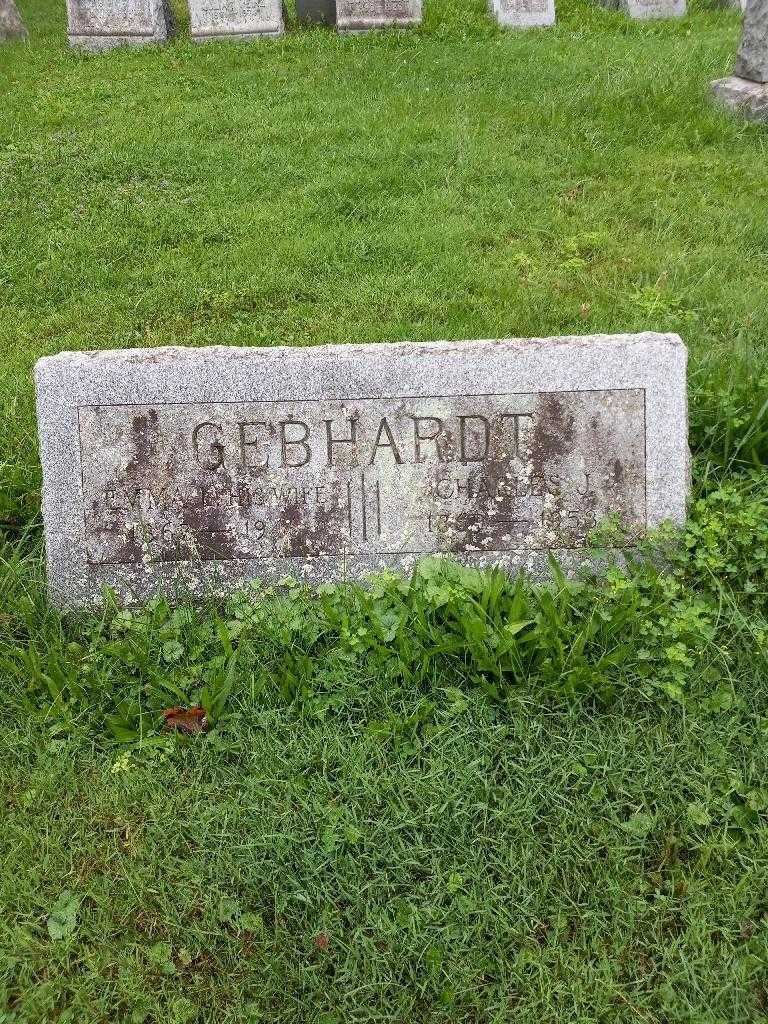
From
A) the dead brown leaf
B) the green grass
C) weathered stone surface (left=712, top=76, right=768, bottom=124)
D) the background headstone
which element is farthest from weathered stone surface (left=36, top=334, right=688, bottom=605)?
the background headstone

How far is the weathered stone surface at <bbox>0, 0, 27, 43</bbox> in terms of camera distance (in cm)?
902

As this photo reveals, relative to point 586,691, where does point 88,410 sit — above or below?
above

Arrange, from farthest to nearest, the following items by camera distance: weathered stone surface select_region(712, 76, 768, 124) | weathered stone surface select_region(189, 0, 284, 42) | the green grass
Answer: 1. weathered stone surface select_region(189, 0, 284, 42)
2. weathered stone surface select_region(712, 76, 768, 124)
3. the green grass

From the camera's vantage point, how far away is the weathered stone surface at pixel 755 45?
6.23 meters

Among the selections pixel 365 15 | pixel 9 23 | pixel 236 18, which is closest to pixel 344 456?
pixel 365 15

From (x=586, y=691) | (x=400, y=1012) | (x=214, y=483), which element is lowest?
(x=400, y=1012)

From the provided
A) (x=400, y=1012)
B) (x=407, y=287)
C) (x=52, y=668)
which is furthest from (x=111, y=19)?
(x=400, y=1012)

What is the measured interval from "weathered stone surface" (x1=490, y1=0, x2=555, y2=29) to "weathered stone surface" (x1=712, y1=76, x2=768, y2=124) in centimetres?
321

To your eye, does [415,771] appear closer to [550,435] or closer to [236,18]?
[550,435]

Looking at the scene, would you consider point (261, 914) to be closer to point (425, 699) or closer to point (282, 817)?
point (282, 817)

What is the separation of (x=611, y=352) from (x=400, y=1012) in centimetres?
209

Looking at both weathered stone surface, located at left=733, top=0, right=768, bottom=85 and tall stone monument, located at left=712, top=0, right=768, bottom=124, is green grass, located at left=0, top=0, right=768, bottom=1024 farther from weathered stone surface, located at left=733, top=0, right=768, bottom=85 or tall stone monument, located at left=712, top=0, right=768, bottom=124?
weathered stone surface, located at left=733, top=0, right=768, bottom=85

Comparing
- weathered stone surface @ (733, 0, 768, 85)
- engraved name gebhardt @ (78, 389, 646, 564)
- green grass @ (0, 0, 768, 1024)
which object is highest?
weathered stone surface @ (733, 0, 768, 85)

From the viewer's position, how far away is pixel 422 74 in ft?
24.0
